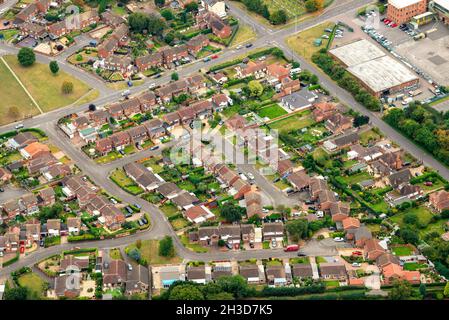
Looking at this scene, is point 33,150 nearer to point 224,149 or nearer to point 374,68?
point 224,149

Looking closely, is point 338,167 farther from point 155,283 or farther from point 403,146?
point 155,283

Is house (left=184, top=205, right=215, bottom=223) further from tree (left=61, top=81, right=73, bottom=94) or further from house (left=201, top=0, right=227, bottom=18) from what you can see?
house (left=201, top=0, right=227, bottom=18)

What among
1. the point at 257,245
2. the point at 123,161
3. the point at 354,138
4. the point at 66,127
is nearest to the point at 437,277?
the point at 257,245

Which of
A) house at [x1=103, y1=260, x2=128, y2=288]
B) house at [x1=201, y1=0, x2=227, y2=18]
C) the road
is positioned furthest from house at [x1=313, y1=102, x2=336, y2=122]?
house at [x1=103, y1=260, x2=128, y2=288]

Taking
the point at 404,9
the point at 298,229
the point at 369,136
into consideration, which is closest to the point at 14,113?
the point at 298,229

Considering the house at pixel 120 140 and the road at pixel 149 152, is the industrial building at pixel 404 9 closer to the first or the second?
the road at pixel 149 152
